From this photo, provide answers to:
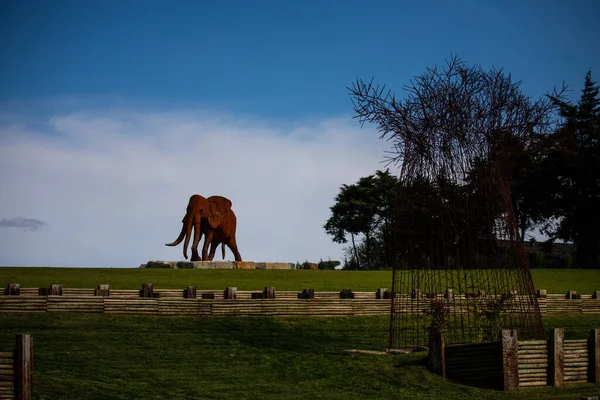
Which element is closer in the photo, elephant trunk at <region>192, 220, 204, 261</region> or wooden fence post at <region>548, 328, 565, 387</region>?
wooden fence post at <region>548, 328, 565, 387</region>

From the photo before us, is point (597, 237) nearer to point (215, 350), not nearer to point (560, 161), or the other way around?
point (560, 161)

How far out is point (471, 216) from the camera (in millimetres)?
21469

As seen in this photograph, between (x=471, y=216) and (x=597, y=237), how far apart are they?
137 ft

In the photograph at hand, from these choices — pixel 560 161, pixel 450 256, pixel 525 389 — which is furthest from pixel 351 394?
pixel 560 161

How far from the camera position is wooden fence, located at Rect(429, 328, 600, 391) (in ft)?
63.1

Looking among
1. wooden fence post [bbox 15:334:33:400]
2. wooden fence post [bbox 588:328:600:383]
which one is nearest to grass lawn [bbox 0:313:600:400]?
wooden fence post [bbox 588:328:600:383]

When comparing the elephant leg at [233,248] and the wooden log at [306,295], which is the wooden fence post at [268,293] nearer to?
the wooden log at [306,295]

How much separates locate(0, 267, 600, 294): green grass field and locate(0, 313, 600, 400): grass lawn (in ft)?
30.2

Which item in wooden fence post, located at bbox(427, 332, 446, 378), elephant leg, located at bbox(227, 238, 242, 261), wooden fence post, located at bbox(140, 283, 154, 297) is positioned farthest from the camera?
elephant leg, located at bbox(227, 238, 242, 261)

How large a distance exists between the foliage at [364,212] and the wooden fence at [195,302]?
3766 centimetres

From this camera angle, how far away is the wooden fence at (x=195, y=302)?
2567cm

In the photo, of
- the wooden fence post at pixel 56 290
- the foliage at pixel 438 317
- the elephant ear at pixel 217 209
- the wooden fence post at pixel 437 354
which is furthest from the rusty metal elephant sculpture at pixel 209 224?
the wooden fence post at pixel 437 354

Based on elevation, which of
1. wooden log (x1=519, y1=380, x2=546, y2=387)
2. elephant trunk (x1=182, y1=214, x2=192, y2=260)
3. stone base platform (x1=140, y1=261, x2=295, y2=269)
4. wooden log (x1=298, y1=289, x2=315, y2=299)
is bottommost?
wooden log (x1=519, y1=380, x2=546, y2=387)

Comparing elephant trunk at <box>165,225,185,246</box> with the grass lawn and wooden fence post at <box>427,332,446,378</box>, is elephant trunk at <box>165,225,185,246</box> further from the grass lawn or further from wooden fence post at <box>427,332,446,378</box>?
wooden fence post at <box>427,332,446,378</box>
